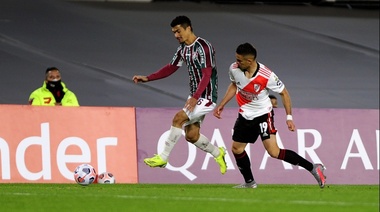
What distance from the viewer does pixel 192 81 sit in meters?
14.2

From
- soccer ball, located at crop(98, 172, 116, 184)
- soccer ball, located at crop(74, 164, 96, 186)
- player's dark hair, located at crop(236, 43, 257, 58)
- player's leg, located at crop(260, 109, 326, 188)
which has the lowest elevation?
soccer ball, located at crop(98, 172, 116, 184)

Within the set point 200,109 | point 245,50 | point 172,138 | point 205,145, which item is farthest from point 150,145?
point 245,50

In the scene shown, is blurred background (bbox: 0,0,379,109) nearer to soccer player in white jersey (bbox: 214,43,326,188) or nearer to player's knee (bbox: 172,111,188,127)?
player's knee (bbox: 172,111,188,127)

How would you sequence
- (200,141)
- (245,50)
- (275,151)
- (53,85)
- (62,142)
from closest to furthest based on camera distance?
(245,50)
(275,151)
(200,141)
(62,142)
(53,85)

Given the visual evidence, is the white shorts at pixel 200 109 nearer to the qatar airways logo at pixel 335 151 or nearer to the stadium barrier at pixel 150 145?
the stadium barrier at pixel 150 145

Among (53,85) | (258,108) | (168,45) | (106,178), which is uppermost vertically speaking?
(168,45)

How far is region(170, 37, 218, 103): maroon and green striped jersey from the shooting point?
13836 mm

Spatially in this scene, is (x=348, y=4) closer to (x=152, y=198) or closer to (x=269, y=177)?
(x=269, y=177)

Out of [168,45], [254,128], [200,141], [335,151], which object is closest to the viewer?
[254,128]

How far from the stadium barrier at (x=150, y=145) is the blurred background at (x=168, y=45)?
15.6 feet

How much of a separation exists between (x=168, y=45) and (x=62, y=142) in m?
9.44

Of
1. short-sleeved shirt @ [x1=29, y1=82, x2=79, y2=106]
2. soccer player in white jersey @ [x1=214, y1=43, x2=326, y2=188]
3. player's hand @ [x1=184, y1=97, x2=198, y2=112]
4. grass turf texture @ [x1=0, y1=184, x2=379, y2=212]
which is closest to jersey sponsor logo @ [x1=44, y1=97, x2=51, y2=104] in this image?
short-sleeved shirt @ [x1=29, y1=82, x2=79, y2=106]

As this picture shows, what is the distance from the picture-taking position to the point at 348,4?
29438 millimetres

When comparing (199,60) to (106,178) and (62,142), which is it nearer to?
(106,178)
